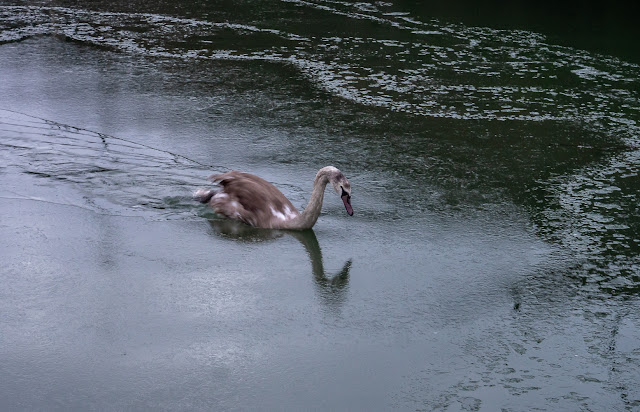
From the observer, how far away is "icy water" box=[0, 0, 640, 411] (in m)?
3.79

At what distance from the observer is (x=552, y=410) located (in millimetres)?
3602

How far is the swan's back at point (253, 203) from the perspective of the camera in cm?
536

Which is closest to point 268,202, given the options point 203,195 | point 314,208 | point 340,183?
point 314,208

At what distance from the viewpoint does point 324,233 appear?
533cm

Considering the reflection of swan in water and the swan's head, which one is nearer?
the reflection of swan in water

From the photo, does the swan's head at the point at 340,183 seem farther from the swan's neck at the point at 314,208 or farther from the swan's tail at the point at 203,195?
the swan's tail at the point at 203,195

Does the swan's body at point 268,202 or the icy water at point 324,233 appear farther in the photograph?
the swan's body at point 268,202

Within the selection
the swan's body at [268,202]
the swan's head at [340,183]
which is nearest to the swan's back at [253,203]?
the swan's body at [268,202]

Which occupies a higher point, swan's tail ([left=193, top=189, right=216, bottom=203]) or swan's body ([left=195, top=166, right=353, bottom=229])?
swan's body ([left=195, top=166, right=353, bottom=229])

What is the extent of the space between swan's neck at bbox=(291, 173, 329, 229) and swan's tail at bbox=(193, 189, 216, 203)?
0.71 m

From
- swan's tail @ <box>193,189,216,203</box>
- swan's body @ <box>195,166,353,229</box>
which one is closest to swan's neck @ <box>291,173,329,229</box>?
swan's body @ <box>195,166,353,229</box>

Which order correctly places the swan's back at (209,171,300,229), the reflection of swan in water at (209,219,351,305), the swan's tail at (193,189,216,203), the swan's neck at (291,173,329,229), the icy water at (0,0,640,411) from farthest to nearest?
the swan's tail at (193,189,216,203), the swan's back at (209,171,300,229), the swan's neck at (291,173,329,229), the reflection of swan in water at (209,219,351,305), the icy water at (0,0,640,411)

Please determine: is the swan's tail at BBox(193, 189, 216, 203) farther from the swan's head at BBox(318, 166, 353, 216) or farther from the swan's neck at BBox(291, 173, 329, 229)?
the swan's head at BBox(318, 166, 353, 216)

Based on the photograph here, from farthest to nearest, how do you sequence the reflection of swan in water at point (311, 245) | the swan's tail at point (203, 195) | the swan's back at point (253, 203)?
the swan's tail at point (203, 195) → the swan's back at point (253, 203) → the reflection of swan in water at point (311, 245)
